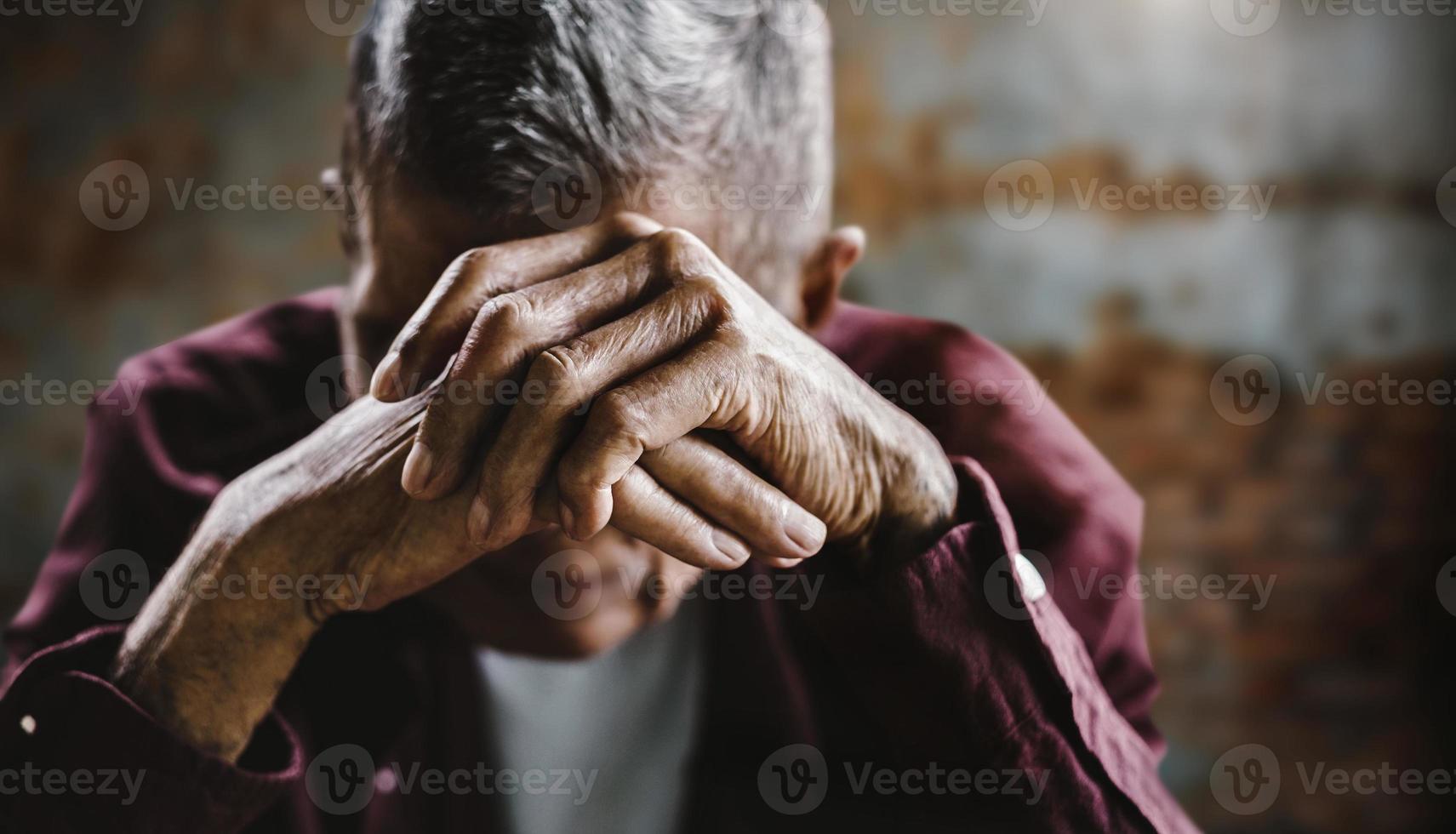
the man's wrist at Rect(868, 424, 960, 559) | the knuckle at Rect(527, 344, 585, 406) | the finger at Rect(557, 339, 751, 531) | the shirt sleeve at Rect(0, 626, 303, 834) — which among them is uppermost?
the knuckle at Rect(527, 344, 585, 406)

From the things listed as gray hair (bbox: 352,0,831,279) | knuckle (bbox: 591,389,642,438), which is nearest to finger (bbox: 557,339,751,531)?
knuckle (bbox: 591,389,642,438)

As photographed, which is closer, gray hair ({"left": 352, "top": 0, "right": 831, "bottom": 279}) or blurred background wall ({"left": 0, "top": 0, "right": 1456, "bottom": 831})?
gray hair ({"left": 352, "top": 0, "right": 831, "bottom": 279})

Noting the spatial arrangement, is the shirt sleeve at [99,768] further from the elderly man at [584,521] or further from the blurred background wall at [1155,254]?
the blurred background wall at [1155,254]

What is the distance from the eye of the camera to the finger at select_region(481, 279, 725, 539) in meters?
0.36

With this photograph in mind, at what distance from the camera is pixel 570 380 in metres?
0.36

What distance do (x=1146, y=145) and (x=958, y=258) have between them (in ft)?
0.61

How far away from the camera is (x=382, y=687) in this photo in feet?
2.31

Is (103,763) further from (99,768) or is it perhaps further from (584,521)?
(584,521)

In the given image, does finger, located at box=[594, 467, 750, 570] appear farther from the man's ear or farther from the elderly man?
the man's ear

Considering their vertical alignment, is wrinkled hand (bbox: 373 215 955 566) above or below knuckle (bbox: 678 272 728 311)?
below

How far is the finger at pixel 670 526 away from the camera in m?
0.39

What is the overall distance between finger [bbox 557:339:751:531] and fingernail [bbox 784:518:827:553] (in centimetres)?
7

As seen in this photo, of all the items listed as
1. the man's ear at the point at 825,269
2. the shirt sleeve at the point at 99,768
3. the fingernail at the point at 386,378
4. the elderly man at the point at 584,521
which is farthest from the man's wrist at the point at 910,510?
the shirt sleeve at the point at 99,768

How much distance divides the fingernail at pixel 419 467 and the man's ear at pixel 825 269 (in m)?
0.28
